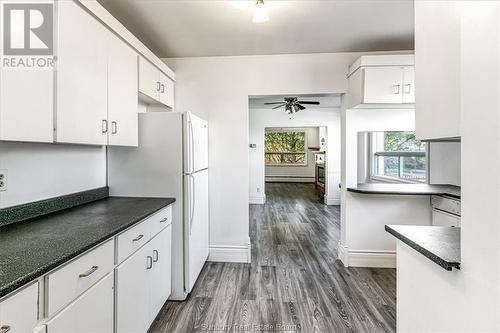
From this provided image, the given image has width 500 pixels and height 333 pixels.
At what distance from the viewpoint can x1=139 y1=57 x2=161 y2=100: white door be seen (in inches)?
94.6

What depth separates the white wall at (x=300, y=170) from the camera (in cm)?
1185

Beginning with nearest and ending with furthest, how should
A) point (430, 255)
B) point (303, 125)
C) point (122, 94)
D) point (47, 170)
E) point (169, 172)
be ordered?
point (430, 255) < point (47, 170) < point (122, 94) < point (169, 172) < point (303, 125)

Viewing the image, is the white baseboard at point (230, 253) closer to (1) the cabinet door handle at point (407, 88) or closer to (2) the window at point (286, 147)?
(1) the cabinet door handle at point (407, 88)

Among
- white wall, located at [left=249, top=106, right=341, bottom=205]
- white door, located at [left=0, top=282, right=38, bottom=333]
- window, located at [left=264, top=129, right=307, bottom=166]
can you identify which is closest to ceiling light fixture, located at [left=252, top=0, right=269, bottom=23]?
white door, located at [left=0, top=282, right=38, bottom=333]

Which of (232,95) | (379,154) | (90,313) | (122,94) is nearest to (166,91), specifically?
(232,95)

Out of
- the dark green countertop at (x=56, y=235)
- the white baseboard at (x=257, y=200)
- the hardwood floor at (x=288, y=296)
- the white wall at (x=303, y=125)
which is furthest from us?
the white baseboard at (x=257, y=200)

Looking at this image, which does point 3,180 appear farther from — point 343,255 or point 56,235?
point 343,255

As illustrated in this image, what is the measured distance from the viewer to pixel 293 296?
251 centimetres

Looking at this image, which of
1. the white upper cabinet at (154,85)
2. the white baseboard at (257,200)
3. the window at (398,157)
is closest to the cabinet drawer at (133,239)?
the white upper cabinet at (154,85)

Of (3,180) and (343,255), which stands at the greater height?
(3,180)

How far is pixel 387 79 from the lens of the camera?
285 cm

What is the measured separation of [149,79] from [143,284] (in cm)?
182

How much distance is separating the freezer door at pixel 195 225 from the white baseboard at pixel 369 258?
1.71 metres

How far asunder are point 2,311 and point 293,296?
2.19 m
